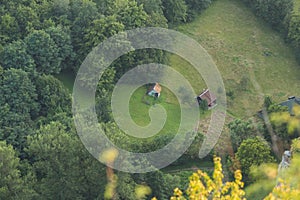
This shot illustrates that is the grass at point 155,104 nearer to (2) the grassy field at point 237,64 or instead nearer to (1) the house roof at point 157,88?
(2) the grassy field at point 237,64

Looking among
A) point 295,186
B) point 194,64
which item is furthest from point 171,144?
point 295,186

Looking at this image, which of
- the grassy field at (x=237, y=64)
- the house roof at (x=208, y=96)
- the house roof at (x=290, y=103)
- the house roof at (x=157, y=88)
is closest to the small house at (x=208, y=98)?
the house roof at (x=208, y=96)

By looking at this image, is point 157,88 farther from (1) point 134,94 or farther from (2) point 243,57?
(2) point 243,57

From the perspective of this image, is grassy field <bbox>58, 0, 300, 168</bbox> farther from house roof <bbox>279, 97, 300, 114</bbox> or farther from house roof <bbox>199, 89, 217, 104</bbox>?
house roof <bbox>279, 97, 300, 114</bbox>

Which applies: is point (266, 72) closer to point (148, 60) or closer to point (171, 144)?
point (148, 60)

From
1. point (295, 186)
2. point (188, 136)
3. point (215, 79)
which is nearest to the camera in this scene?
point (295, 186)

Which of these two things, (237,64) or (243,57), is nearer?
(237,64)

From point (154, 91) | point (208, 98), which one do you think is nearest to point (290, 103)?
point (208, 98)

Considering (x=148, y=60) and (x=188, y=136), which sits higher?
(x=148, y=60)
